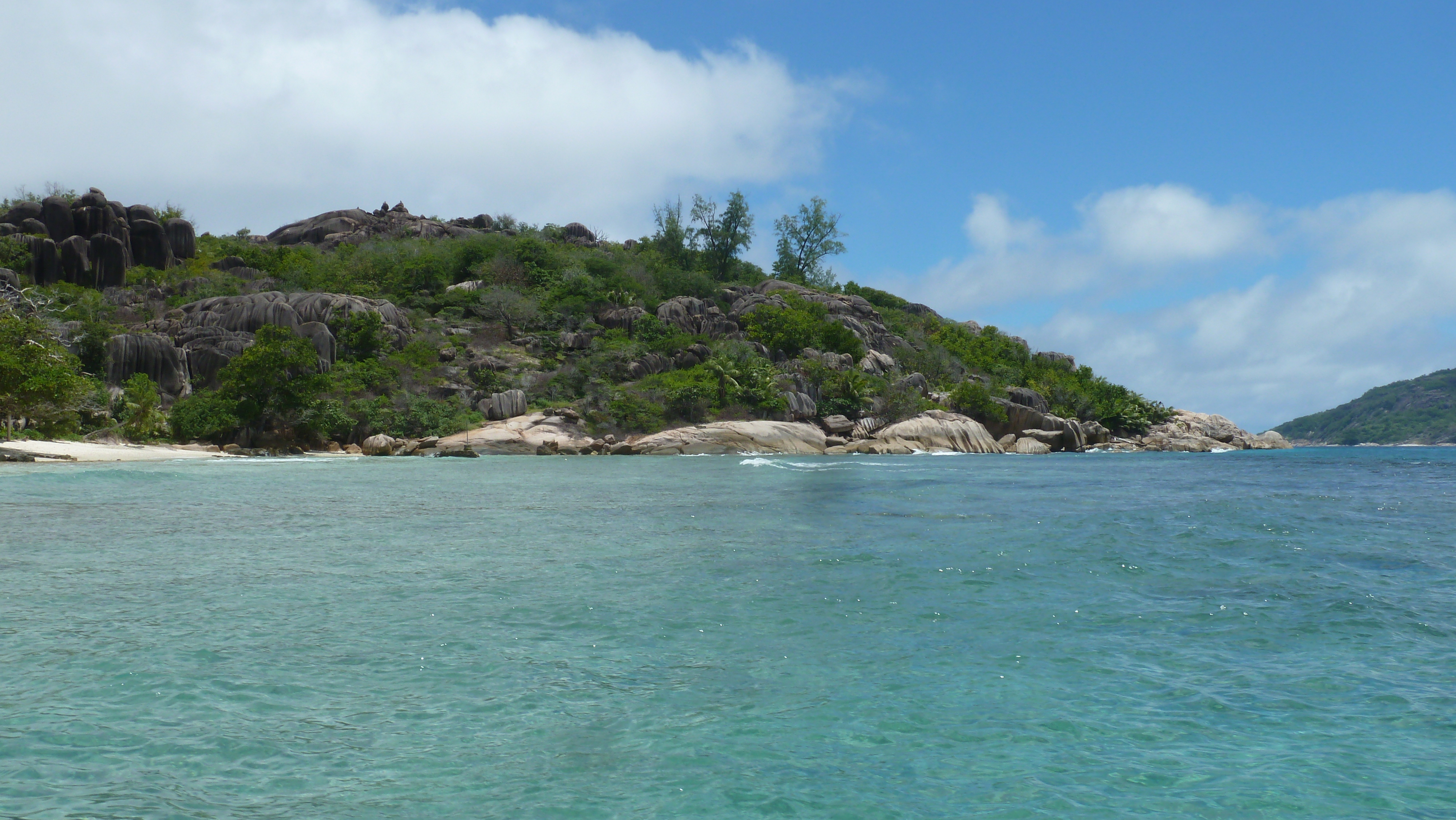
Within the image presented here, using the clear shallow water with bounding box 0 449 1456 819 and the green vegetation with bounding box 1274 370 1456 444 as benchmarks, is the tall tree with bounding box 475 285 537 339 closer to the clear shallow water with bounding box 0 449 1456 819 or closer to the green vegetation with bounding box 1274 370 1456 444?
the clear shallow water with bounding box 0 449 1456 819

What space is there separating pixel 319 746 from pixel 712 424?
146ft

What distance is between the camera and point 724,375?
185 ft

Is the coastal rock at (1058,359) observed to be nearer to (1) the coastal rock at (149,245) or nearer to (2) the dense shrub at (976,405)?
(2) the dense shrub at (976,405)

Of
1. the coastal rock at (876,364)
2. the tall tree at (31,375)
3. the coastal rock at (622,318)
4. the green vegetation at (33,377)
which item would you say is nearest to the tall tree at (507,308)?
the coastal rock at (622,318)

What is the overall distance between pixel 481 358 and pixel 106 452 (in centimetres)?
2780

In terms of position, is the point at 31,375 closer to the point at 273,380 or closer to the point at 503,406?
the point at 273,380

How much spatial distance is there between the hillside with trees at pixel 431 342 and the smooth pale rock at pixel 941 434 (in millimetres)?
3326

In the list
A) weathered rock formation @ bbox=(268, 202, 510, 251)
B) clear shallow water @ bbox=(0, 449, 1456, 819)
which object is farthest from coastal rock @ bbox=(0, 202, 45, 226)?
clear shallow water @ bbox=(0, 449, 1456, 819)

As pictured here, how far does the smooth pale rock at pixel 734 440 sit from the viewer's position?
153 feet

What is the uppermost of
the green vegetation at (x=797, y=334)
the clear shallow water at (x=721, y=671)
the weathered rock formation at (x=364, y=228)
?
the weathered rock formation at (x=364, y=228)

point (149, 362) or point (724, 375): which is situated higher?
point (724, 375)

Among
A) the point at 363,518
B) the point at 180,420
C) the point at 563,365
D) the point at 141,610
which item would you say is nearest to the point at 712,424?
the point at 563,365

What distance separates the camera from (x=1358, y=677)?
18.8 feet

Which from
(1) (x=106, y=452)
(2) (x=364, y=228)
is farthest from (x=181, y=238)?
(1) (x=106, y=452)
